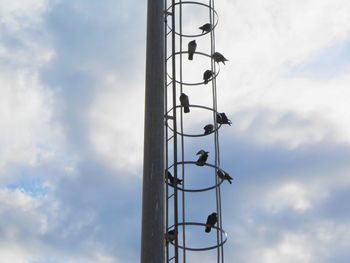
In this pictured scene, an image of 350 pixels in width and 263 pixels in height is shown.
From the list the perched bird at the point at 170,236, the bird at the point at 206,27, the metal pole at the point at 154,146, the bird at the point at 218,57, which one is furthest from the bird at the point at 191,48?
the perched bird at the point at 170,236

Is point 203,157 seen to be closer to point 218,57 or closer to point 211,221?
point 211,221

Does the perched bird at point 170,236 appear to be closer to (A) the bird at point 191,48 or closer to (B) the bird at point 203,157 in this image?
(B) the bird at point 203,157

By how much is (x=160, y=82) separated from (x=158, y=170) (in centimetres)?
178

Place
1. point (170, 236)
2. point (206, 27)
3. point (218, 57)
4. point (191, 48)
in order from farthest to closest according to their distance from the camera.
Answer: point (206, 27), point (218, 57), point (191, 48), point (170, 236)

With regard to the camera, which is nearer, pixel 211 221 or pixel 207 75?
pixel 211 221

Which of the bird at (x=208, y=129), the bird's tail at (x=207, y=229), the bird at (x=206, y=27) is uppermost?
the bird at (x=206, y=27)

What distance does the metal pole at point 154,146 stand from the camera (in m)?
11.0

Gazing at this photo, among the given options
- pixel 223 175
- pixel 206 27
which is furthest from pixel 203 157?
pixel 206 27

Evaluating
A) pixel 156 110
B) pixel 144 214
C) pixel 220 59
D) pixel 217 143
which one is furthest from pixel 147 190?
pixel 220 59

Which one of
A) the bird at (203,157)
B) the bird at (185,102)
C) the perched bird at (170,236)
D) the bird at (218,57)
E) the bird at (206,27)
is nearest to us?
the perched bird at (170,236)

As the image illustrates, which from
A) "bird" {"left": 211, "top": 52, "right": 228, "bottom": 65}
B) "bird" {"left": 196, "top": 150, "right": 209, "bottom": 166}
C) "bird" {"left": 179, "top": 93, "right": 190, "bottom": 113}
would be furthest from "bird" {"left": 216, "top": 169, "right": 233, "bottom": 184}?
"bird" {"left": 211, "top": 52, "right": 228, "bottom": 65}

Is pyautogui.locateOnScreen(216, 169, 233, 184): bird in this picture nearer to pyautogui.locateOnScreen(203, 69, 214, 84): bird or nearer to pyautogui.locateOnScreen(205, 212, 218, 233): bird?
pyautogui.locateOnScreen(205, 212, 218, 233): bird

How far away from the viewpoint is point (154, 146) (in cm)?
1170

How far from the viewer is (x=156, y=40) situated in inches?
500
